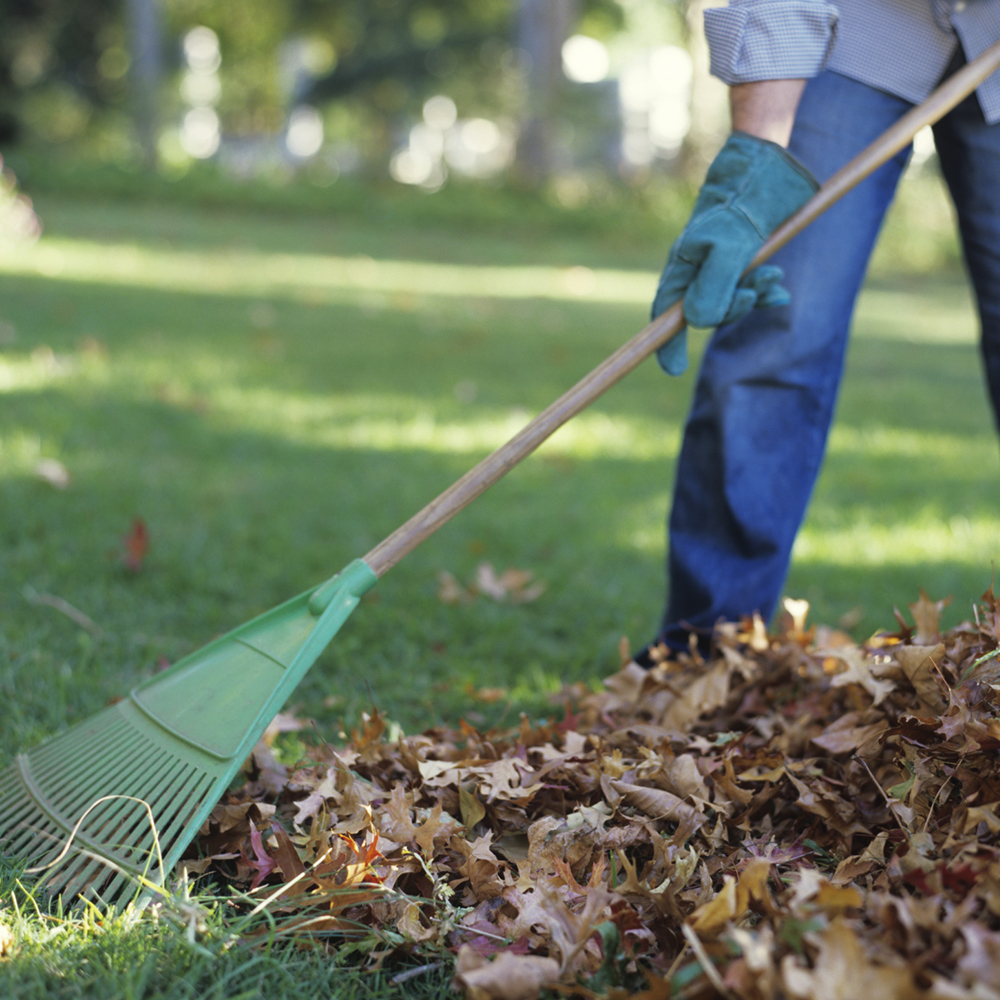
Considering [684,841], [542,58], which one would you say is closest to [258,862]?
[684,841]

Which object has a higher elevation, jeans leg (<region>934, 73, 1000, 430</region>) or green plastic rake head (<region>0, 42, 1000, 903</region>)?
jeans leg (<region>934, 73, 1000, 430</region>)

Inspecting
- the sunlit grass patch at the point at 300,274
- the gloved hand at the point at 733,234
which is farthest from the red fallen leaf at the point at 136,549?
the sunlit grass patch at the point at 300,274

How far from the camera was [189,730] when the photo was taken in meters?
1.70

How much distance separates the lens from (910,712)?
65.8 inches

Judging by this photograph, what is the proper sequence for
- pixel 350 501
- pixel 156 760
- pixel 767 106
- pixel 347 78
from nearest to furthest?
pixel 156 760 < pixel 767 106 < pixel 350 501 < pixel 347 78

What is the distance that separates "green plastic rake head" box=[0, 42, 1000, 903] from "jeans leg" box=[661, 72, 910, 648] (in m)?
0.22

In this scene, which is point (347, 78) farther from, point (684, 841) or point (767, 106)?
point (684, 841)

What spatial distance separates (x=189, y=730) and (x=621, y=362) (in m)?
0.97

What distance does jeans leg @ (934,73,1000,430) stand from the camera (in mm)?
2121

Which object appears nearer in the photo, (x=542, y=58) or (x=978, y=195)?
(x=978, y=195)

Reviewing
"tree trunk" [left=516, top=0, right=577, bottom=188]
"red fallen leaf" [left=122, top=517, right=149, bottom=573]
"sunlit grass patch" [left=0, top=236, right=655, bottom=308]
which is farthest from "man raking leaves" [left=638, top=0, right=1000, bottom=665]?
"tree trunk" [left=516, top=0, right=577, bottom=188]

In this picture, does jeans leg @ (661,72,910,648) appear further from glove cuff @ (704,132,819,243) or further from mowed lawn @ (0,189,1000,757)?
mowed lawn @ (0,189,1000,757)

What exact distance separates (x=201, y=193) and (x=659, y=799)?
50.3ft

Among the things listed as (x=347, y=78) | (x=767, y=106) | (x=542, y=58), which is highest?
(x=347, y=78)
